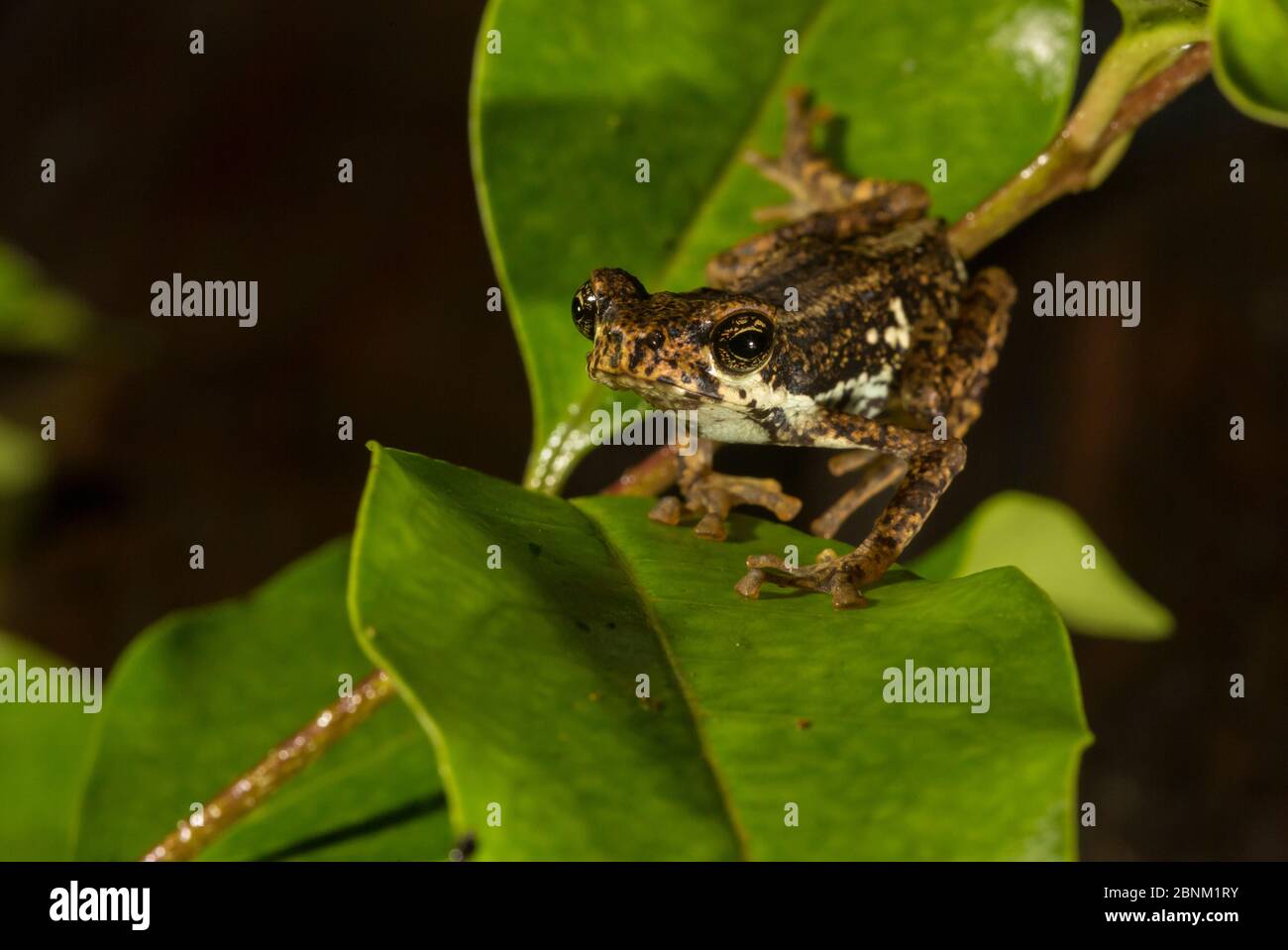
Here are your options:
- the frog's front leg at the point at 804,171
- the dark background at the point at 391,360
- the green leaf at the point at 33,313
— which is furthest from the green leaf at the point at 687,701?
the dark background at the point at 391,360

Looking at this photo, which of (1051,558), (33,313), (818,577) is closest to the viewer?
(818,577)

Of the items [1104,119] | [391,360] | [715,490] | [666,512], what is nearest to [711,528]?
[666,512]

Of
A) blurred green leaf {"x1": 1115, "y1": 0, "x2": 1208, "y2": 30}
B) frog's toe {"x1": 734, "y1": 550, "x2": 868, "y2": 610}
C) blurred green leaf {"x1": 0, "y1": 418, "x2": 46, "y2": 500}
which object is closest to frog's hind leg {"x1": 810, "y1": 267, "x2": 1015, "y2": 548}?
frog's toe {"x1": 734, "y1": 550, "x2": 868, "y2": 610}

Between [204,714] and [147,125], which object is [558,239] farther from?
[147,125]

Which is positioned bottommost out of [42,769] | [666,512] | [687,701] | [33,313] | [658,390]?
[42,769]

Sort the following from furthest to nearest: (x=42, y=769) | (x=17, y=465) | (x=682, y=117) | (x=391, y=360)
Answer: (x=391, y=360) → (x=17, y=465) → (x=42, y=769) → (x=682, y=117)

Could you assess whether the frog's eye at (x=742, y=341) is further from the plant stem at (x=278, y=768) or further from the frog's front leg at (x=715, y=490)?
the plant stem at (x=278, y=768)

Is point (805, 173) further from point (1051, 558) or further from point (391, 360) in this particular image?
point (391, 360)
